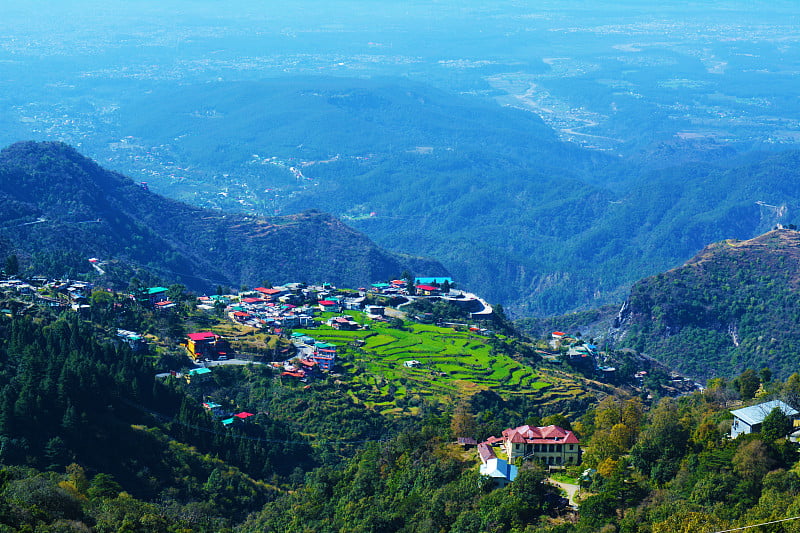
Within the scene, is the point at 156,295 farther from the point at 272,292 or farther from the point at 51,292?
the point at 272,292

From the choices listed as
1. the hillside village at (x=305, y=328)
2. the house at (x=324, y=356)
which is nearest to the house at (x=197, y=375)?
the hillside village at (x=305, y=328)

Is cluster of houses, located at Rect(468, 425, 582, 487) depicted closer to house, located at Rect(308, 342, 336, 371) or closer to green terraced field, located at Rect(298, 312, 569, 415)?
green terraced field, located at Rect(298, 312, 569, 415)

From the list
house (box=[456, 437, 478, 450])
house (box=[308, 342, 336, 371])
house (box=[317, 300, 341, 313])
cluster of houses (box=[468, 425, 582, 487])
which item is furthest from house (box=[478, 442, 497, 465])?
house (box=[317, 300, 341, 313])

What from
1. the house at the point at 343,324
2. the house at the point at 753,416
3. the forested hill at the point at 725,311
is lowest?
the forested hill at the point at 725,311

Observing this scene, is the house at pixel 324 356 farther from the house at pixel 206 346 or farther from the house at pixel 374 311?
the house at pixel 374 311

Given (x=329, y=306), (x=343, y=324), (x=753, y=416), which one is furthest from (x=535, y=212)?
(x=753, y=416)
